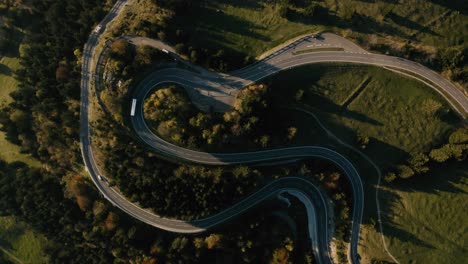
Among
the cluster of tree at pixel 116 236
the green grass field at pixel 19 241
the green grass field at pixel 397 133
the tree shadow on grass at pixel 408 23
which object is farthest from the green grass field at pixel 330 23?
the green grass field at pixel 19 241

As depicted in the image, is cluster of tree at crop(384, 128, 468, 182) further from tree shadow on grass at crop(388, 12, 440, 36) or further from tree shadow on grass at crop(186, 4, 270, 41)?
tree shadow on grass at crop(186, 4, 270, 41)

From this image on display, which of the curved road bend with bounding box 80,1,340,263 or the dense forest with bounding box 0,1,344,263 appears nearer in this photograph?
the dense forest with bounding box 0,1,344,263

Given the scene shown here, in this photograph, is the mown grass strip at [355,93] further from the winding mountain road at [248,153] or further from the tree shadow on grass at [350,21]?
the tree shadow on grass at [350,21]

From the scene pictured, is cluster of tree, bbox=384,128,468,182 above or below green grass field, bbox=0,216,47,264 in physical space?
above

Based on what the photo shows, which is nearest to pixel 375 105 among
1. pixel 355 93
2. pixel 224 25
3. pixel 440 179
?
pixel 355 93

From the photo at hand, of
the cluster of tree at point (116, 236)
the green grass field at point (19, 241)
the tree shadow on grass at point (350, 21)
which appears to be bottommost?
the green grass field at point (19, 241)

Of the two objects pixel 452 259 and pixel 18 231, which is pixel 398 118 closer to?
pixel 452 259

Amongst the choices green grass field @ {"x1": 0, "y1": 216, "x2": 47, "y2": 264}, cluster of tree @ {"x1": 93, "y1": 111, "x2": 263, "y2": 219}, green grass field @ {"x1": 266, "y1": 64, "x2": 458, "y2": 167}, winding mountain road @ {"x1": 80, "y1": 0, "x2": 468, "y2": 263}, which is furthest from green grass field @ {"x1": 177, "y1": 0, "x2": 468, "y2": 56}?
green grass field @ {"x1": 0, "y1": 216, "x2": 47, "y2": 264}
